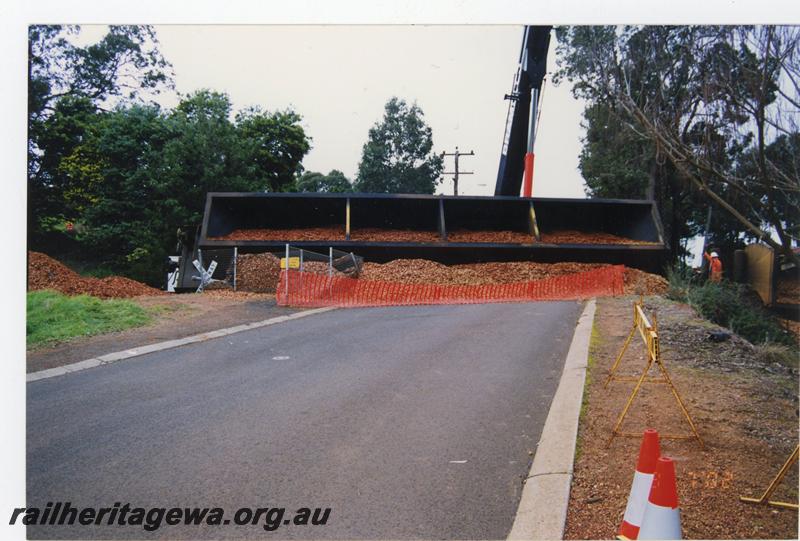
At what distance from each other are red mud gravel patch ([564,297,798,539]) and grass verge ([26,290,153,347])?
360 cm

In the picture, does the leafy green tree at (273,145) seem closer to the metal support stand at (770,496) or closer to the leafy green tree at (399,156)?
the leafy green tree at (399,156)

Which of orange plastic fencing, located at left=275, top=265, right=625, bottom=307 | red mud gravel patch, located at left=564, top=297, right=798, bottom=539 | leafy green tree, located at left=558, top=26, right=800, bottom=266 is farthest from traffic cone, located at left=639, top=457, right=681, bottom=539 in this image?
orange plastic fencing, located at left=275, top=265, right=625, bottom=307

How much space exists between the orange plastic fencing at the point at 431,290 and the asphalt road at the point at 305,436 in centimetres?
259

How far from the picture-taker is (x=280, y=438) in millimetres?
3496

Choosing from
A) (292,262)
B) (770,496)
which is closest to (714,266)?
(770,496)

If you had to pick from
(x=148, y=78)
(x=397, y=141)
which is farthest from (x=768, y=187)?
(x=148, y=78)

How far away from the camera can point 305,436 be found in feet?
11.6

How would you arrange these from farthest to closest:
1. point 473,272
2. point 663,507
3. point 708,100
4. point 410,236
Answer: point 410,236
point 473,272
point 708,100
point 663,507

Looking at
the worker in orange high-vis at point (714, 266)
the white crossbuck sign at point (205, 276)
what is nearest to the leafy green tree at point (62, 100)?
the worker in orange high-vis at point (714, 266)

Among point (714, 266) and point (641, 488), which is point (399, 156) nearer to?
point (714, 266)

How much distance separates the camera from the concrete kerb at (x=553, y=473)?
8.27 ft

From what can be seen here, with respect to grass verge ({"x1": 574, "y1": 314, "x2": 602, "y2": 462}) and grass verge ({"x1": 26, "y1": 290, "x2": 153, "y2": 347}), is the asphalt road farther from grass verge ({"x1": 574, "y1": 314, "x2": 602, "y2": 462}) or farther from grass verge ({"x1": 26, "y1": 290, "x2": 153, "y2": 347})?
grass verge ({"x1": 26, "y1": 290, "x2": 153, "y2": 347})

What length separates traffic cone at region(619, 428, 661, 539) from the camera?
2406 mm

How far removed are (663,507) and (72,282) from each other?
15.8 feet
